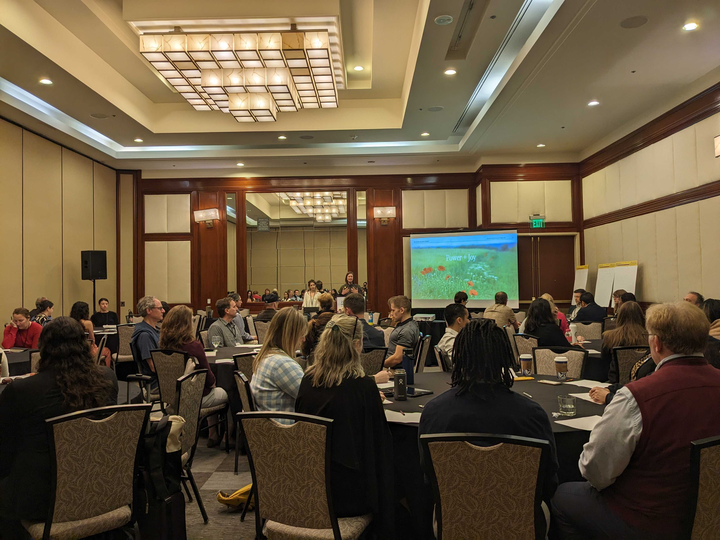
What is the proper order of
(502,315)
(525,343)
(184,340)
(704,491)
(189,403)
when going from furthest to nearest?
(502,315)
(525,343)
(184,340)
(189,403)
(704,491)

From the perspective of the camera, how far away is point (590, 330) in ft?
23.8

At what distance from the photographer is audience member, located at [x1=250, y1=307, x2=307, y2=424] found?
2.92 m

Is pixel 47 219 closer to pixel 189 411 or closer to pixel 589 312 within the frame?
pixel 189 411

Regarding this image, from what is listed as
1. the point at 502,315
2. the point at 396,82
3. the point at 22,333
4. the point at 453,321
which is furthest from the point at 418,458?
the point at 396,82

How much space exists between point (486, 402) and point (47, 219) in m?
9.99

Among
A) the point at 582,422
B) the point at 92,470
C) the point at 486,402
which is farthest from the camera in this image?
the point at 582,422

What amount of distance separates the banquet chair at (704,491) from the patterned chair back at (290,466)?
130cm

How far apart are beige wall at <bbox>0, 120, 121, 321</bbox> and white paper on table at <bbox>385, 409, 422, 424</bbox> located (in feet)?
26.7

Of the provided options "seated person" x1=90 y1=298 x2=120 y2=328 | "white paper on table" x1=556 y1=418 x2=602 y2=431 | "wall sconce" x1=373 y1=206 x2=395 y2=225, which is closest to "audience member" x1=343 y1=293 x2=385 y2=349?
"white paper on table" x1=556 y1=418 x2=602 y2=431

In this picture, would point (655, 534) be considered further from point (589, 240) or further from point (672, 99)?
point (589, 240)

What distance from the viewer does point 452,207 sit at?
1228 cm

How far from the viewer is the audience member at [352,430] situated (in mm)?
2221

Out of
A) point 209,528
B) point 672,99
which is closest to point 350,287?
point 672,99

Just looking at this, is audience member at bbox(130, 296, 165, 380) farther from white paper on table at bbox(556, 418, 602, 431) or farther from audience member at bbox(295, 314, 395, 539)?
white paper on table at bbox(556, 418, 602, 431)
